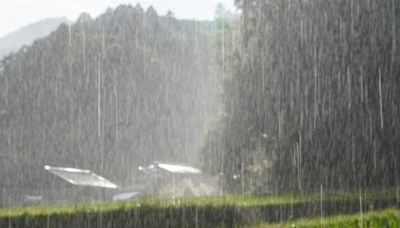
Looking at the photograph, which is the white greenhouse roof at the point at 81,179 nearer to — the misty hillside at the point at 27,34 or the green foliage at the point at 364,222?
the green foliage at the point at 364,222

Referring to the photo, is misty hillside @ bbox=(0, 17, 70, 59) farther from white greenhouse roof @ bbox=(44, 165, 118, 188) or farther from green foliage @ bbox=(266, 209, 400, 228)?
green foliage @ bbox=(266, 209, 400, 228)

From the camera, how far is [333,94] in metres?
19.7

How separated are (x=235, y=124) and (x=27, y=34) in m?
172

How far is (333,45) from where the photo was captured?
19.8 metres

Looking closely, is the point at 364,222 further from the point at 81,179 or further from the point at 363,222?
the point at 81,179

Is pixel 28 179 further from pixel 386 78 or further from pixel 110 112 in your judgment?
pixel 386 78

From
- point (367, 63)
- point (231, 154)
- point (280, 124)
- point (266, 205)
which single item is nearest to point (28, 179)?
point (231, 154)

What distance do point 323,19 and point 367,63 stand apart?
81.9 inches

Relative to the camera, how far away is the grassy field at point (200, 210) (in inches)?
386

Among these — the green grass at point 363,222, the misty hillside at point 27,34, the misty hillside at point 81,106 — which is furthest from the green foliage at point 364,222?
the misty hillside at point 27,34

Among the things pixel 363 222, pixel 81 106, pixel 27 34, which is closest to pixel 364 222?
pixel 363 222

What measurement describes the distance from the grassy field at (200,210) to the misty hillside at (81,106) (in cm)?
2560

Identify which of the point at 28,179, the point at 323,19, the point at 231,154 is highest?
the point at 323,19

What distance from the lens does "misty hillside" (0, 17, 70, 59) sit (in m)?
176
